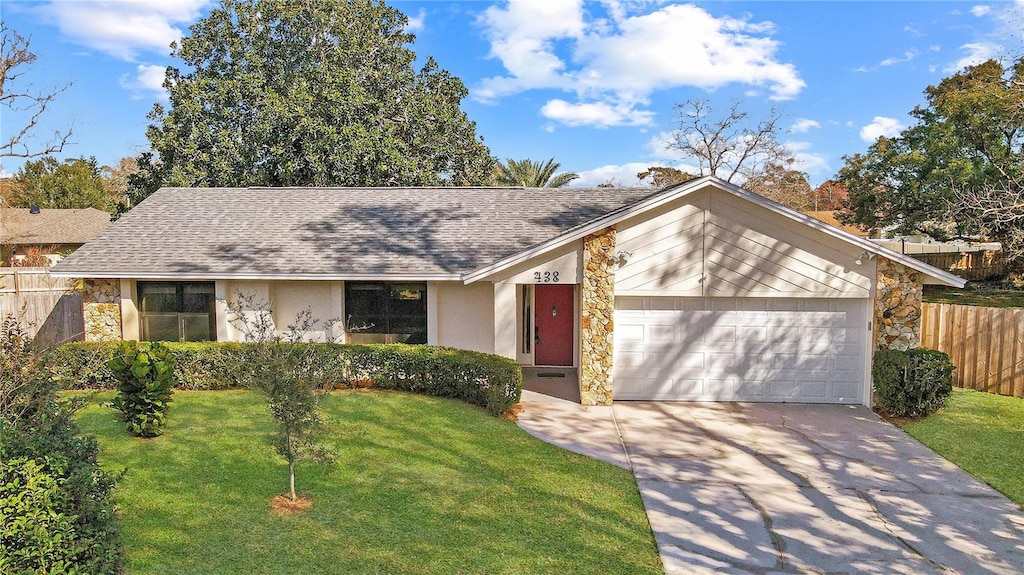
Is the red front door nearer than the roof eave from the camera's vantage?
No

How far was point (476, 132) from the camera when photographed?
26641 mm

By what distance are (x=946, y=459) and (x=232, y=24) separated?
26.9 meters

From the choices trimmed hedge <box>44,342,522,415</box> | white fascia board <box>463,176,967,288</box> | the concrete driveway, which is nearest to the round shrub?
trimmed hedge <box>44,342,522,415</box>

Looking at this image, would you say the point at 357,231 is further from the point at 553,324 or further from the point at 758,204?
the point at 758,204

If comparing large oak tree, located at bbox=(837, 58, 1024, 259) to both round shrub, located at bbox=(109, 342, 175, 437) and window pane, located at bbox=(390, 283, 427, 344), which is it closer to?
window pane, located at bbox=(390, 283, 427, 344)

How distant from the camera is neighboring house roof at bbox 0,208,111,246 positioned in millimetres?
32178

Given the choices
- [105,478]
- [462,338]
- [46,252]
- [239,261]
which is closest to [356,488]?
[105,478]

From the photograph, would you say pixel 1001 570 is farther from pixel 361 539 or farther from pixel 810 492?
pixel 361 539

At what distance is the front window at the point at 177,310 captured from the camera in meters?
13.3

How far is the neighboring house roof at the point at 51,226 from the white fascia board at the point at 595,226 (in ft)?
105

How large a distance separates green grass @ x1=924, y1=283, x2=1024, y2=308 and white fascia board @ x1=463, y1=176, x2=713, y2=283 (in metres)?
16.7

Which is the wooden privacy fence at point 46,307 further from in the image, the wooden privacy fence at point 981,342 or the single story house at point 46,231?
the wooden privacy fence at point 981,342

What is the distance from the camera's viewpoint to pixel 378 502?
6465 mm

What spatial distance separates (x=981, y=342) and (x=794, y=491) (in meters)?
7.55
